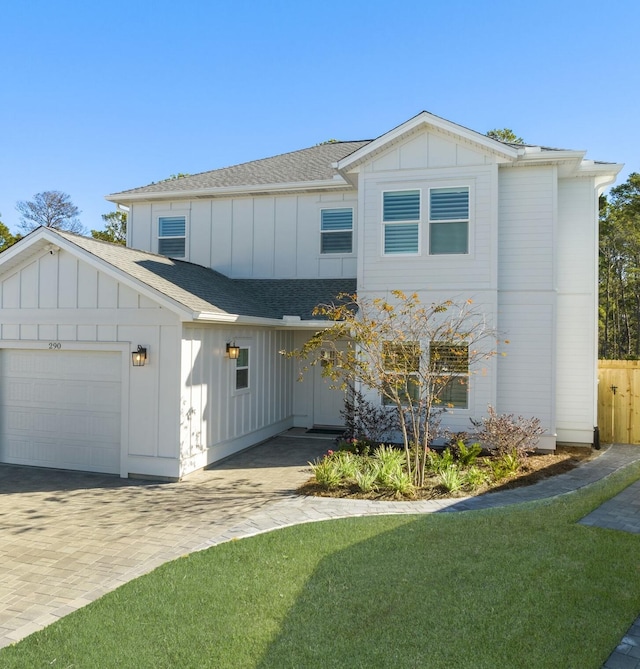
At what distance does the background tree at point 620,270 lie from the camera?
30422mm

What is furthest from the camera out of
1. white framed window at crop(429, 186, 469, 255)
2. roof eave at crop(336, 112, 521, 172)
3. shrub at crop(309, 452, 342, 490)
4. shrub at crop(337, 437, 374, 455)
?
white framed window at crop(429, 186, 469, 255)

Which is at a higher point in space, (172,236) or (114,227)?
(114,227)

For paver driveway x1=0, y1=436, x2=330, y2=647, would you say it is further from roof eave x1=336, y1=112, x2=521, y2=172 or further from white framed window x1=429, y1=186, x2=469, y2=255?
roof eave x1=336, y1=112, x2=521, y2=172

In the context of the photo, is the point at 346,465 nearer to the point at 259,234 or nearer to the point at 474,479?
the point at 474,479

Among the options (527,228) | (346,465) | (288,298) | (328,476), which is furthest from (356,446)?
(527,228)

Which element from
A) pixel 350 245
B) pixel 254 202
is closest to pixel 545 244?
pixel 350 245

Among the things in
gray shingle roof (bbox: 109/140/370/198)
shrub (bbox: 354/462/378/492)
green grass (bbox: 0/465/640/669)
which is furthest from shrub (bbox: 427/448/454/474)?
gray shingle roof (bbox: 109/140/370/198)

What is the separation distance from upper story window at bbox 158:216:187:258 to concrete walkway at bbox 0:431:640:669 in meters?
6.93

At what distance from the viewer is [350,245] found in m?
13.6

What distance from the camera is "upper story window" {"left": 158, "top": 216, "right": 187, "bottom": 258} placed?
48.6 ft

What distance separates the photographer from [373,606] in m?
4.32

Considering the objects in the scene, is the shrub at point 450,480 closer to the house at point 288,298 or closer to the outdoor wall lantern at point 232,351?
the house at point 288,298

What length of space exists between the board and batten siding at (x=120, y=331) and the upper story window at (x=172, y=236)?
5.21 metres

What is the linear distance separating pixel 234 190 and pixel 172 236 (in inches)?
92.7
